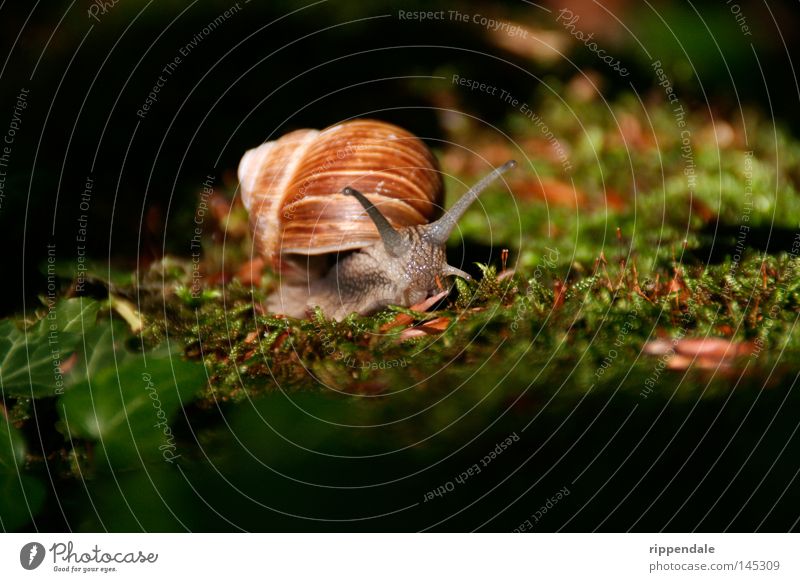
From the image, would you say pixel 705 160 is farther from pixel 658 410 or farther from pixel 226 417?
pixel 226 417

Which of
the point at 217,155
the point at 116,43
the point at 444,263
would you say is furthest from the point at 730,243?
the point at 116,43

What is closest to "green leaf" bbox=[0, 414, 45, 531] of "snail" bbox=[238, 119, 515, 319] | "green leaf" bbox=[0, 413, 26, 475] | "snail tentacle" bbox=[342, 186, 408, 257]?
"green leaf" bbox=[0, 413, 26, 475]

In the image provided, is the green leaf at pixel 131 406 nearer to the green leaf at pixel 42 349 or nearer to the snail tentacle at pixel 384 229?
the green leaf at pixel 42 349

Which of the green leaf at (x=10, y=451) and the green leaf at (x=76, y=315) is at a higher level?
the green leaf at (x=76, y=315)

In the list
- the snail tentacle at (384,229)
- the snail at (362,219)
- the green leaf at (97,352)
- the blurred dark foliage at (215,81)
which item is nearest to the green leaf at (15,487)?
the green leaf at (97,352)

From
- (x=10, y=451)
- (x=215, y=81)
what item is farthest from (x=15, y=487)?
(x=215, y=81)
